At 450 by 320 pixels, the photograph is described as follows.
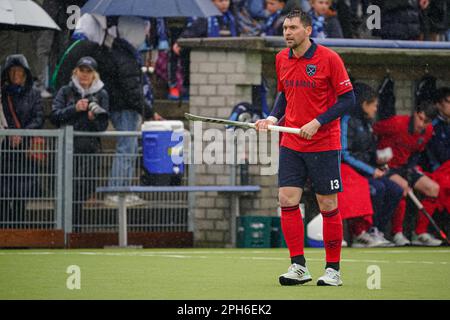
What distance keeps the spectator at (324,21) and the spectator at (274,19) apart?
0.57m

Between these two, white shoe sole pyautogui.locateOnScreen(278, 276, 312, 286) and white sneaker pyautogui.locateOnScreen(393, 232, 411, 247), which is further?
white sneaker pyautogui.locateOnScreen(393, 232, 411, 247)

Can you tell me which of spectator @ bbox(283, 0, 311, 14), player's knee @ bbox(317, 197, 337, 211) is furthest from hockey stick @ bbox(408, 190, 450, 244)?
player's knee @ bbox(317, 197, 337, 211)

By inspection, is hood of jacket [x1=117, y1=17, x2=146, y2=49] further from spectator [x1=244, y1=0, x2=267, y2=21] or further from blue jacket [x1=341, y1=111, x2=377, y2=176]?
blue jacket [x1=341, y1=111, x2=377, y2=176]

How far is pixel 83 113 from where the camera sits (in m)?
17.9

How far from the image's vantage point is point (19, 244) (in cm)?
1750

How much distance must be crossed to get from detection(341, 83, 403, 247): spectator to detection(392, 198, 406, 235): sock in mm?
200

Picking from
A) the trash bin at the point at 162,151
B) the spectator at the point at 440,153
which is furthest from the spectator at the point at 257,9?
the trash bin at the point at 162,151

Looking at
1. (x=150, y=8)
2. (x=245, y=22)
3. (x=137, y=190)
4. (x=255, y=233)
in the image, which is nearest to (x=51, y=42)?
(x=150, y=8)

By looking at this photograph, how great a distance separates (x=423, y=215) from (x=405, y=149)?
92 cm

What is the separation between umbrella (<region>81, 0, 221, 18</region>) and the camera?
57.4 feet

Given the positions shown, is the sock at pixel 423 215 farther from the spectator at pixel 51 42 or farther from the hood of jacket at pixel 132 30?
the spectator at pixel 51 42
